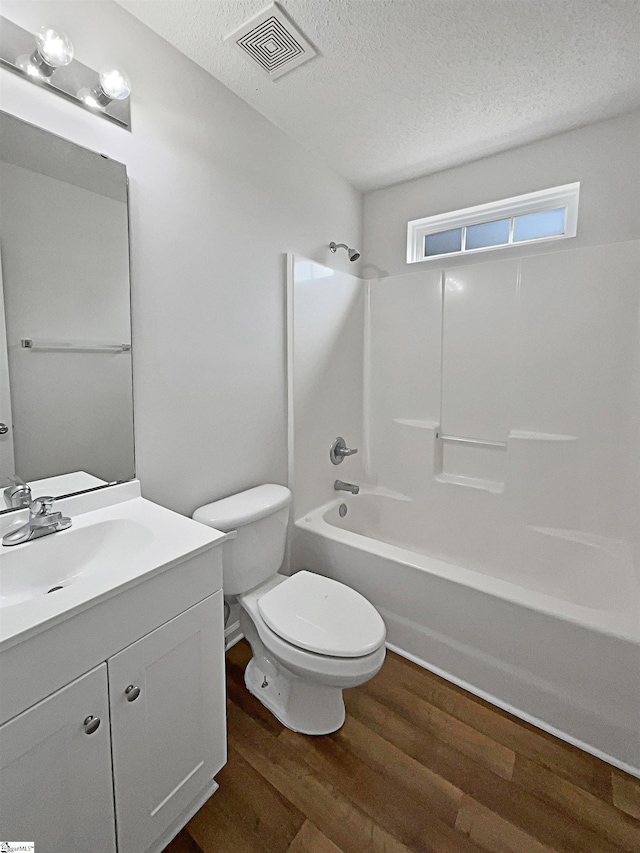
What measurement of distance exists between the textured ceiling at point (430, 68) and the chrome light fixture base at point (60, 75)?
0.32m

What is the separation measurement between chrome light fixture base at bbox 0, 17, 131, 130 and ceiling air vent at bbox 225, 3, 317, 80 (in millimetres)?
466

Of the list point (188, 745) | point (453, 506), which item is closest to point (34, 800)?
point (188, 745)

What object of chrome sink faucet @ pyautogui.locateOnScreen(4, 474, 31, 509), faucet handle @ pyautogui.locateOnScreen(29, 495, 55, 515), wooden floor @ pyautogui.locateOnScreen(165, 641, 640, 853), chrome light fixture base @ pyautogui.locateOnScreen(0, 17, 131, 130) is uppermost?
chrome light fixture base @ pyautogui.locateOnScreen(0, 17, 131, 130)

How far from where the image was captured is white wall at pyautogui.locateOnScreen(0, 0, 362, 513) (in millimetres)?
1265

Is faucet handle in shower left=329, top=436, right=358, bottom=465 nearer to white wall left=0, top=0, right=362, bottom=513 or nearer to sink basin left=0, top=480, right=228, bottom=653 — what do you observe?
white wall left=0, top=0, right=362, bottom=513

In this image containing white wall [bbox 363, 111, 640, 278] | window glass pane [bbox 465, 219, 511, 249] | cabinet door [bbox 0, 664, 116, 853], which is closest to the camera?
cabinet door [bbox 0, 664, 116, 853]

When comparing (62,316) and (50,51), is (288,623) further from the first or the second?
(50,51)

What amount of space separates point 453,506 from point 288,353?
1.33 m

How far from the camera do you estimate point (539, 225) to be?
214 centimetres

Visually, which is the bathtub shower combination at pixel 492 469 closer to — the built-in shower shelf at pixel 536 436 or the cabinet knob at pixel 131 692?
the built-in shower shelf at pixel 536 436

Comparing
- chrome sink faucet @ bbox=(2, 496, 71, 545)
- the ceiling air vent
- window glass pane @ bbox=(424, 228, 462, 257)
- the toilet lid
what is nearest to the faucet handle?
chrome sink faucet @ bbox=(2, 496, 71, 545)

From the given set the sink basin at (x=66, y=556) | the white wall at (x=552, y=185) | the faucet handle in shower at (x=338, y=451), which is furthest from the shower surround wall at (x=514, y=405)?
the sink basin at (x=66, y=556)

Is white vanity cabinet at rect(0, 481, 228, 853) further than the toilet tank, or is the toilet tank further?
the toilet tank

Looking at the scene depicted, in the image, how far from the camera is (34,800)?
800 millimetres
